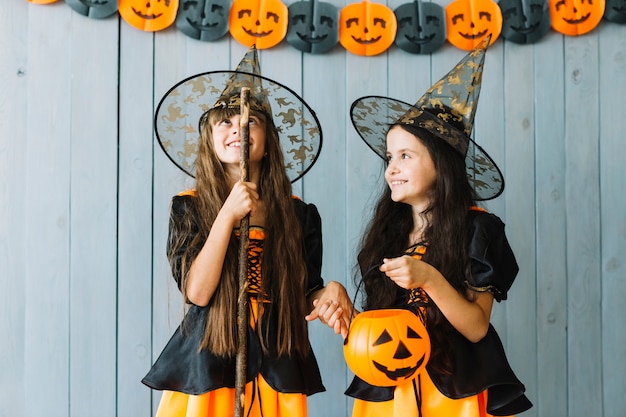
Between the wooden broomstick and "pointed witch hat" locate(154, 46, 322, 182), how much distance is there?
0.34 ft

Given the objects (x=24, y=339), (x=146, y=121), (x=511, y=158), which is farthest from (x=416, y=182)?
(x=24, y=339)

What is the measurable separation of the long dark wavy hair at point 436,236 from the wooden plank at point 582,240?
0.70 metres

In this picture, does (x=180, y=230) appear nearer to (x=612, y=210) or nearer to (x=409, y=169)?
(x=409, y=169)

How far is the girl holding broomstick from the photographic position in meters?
1.26

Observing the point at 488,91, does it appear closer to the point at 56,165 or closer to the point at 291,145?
the point at 291,145

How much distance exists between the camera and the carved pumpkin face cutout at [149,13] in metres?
1.78

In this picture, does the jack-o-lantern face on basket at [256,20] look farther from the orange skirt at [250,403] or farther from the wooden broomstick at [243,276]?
the orange skirt at [250,403]

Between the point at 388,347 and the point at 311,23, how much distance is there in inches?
41.5

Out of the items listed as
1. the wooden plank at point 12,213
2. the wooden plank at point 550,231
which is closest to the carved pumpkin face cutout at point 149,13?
the wooden plank at point 12,213

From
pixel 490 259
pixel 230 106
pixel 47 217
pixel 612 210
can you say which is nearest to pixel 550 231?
pixel 612 210

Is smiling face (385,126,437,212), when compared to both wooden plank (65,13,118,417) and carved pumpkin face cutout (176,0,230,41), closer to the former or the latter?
carved pumpkin face cutout (176,0,230,41)

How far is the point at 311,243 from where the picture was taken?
146cm

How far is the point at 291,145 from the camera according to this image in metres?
1.45

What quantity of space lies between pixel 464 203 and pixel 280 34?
77cm
